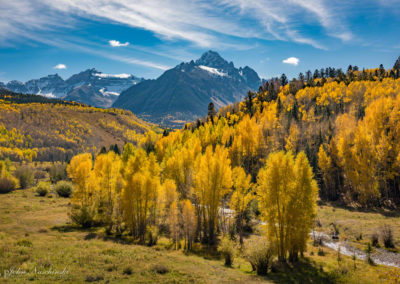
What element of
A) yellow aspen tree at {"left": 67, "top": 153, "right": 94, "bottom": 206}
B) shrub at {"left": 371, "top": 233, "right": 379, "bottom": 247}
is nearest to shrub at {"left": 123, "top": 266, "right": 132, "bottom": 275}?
yellow aspen tree at {"left": 67, "top": 153, "right": 94, "bottom": 206}

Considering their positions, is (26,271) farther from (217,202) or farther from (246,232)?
(246,232)

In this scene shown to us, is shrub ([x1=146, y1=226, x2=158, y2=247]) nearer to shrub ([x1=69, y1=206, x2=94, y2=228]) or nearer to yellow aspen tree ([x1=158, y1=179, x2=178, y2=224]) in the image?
yellow aspen tree ([x1=158, y1=179, x2=178, y2=224])

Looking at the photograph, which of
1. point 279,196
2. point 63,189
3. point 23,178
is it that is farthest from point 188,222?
point 23,178

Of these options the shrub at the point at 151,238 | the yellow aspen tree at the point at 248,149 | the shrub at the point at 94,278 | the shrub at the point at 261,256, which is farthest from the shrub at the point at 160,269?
the yellow aspen tree at the point at 248,149

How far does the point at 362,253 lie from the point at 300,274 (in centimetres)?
1757

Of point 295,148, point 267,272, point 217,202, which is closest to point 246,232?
point 217,202

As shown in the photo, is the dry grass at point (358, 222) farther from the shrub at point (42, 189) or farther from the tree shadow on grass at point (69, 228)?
the shrub at point (42, 189)

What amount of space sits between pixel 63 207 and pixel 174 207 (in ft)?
135

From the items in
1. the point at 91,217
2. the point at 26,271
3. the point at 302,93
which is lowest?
the point at 91,217

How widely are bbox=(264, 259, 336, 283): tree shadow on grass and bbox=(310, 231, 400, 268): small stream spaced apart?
11.4 metres

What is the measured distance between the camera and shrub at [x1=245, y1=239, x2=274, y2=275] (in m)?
26.0

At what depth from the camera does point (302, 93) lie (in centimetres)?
12275

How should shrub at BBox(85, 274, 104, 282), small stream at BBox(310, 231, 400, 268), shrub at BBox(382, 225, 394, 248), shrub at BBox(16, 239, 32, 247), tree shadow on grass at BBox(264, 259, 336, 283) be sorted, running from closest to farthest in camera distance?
shrub at BBox(85, 274, 104, 282) < tree shadow on grass at BBox(264, 259, 336, 283) < shrub at BBox(16, 239, 32, 247) < small stream at BBox(310, 231, 400, 268) < shrub at BBox(382, 225, 394, 248)

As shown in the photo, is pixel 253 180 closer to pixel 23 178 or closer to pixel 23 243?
pixel 23 243
